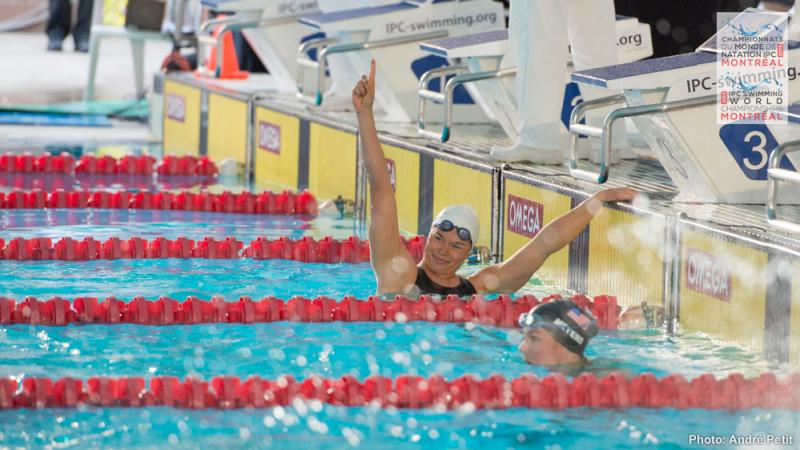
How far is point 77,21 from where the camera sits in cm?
2038

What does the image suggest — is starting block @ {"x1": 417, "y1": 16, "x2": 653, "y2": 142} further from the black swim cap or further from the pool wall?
the black swim cap

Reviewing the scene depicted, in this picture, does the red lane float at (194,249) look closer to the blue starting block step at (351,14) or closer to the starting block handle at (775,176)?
the starting block handle at (775,176)

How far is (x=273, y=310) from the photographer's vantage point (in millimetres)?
5148

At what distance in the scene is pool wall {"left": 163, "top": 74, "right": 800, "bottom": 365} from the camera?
15.6 ft

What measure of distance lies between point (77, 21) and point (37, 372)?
1664 cm

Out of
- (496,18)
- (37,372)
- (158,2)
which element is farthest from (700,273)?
(158,2)

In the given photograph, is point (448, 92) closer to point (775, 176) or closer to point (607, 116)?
point (607, 116)

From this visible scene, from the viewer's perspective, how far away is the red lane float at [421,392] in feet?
13.2

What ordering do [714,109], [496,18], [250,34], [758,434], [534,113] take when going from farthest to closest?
[250,34]
[496,18]
[534,113]
[714,109]
[758,434]

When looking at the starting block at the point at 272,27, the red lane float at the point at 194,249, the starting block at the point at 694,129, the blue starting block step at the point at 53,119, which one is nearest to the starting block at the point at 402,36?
the starting block at the point at 272,27

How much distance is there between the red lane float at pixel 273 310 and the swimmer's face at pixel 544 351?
19.7 inches

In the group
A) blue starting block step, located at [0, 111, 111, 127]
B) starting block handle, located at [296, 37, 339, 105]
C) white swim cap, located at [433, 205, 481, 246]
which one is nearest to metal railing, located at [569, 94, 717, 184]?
white swim cap, located at [433, 205, 481, 246]

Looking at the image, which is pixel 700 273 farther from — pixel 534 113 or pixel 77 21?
pixel 77 21

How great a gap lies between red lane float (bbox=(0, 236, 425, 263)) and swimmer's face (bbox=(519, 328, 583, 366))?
6.30 feet
